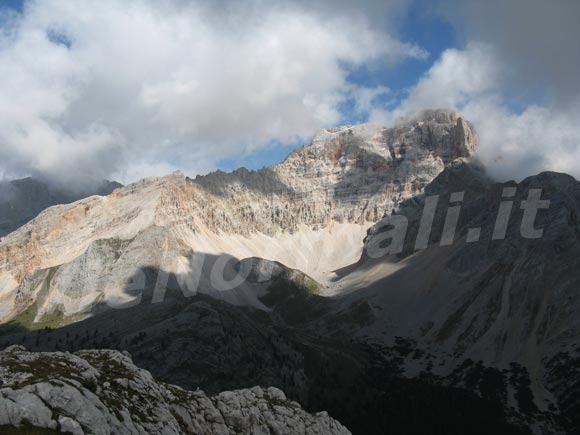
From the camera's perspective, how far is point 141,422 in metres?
44.6

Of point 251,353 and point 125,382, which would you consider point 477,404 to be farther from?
point 125,382

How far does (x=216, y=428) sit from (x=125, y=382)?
12.5 metres

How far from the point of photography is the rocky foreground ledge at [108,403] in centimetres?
3722

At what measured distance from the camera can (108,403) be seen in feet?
142

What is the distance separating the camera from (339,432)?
79.0 meters

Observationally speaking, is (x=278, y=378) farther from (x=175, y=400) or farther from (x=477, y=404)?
(x=175, y=400)

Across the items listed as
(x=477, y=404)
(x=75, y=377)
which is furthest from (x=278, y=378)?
(x=75, y=377)

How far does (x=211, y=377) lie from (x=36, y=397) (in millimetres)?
137298

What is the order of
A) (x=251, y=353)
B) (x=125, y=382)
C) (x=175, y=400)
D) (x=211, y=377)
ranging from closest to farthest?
(x=125, y=382), (x=175, y=400), (x=211, y=377), (x=251, y=353)

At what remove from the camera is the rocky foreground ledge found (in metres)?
37.2

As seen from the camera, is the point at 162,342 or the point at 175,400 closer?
the point at 175,400

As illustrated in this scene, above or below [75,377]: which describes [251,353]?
above

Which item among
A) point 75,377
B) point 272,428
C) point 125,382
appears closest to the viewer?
point 75,377

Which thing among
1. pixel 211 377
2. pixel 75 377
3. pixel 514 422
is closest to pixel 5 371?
pixel 75 377
